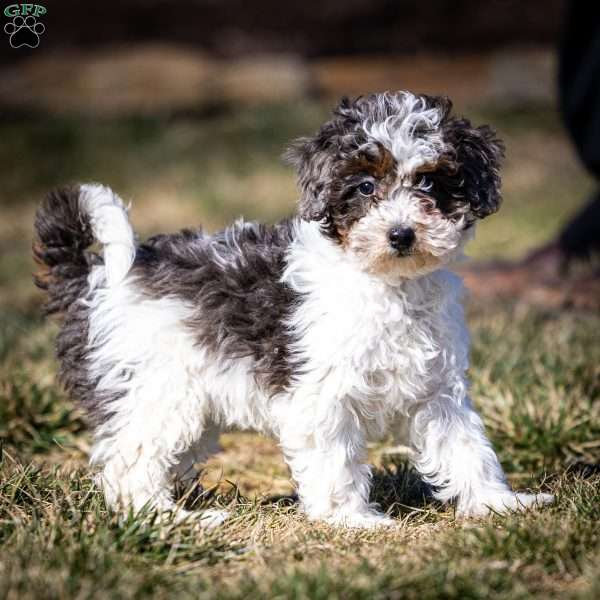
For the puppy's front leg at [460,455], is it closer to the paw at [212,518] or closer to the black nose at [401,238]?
the black nose at [401,238]

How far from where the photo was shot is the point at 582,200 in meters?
14.1

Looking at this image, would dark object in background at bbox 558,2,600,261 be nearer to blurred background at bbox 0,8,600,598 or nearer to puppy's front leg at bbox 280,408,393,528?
blurred background at bbox 0,8,600,598

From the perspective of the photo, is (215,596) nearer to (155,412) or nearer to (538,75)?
(155,412)

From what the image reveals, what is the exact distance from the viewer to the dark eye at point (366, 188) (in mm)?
4207

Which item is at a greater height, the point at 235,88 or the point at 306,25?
the point at 306,25

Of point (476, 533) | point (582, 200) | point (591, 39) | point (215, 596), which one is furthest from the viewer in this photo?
Result: point (582, 200)

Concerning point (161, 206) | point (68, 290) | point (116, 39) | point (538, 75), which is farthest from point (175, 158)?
point (68, 290)

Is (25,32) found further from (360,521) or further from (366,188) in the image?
(360,521)

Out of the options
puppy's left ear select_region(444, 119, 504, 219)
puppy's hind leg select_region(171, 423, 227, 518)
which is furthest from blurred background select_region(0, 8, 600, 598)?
puppy's left ear select_region(444, 119, 504, 219)

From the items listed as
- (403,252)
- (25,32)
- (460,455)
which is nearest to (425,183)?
(403,252)

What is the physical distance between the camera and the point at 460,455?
440 cm

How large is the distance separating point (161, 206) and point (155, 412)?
33.8 ft

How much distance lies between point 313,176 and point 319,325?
65 centimetres

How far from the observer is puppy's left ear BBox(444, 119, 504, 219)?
4242mm
